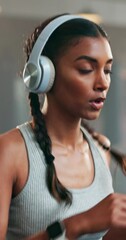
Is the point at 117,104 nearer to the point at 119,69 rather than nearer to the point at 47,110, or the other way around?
the point at 119,69

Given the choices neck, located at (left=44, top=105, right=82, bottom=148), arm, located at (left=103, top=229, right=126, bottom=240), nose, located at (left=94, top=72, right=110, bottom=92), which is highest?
nose, located at (left=94, top=72, right=110, bottom=92)

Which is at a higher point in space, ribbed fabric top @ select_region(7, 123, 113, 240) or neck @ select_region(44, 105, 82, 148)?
neck @ select_region(44, 105, 82, 148)

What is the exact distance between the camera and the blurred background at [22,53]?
83.1 inches

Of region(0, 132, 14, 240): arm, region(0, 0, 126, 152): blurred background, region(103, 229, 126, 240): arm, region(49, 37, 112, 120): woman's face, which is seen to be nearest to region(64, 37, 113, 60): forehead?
region(49, 37, 112, 120): woman's face

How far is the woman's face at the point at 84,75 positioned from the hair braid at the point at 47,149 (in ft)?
0.31

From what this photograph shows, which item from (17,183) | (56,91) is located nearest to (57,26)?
(56,91)

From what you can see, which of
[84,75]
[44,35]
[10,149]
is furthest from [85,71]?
[10,149]

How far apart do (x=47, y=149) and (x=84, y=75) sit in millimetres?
196

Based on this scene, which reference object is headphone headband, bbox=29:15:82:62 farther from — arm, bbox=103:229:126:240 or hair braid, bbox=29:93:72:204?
arm, bbox=103:229:126:240

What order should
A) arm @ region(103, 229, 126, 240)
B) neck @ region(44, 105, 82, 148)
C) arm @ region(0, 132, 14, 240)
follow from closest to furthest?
arm @ region(0, 132, 14, 240) → neck @ region(44, 105, 82, 148) → arm @ region(103, 229, 126, 240)

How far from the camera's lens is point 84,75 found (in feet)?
3.53

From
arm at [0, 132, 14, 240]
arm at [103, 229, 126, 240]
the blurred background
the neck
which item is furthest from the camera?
the blurred background

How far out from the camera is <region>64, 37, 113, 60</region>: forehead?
1076mm

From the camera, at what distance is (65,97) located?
43.3 inches
